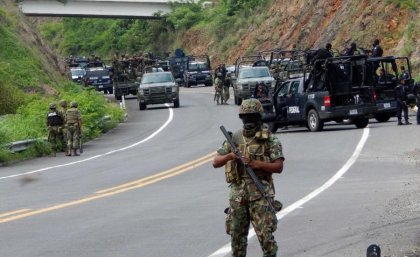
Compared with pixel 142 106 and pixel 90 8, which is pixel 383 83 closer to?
pixel 142 106

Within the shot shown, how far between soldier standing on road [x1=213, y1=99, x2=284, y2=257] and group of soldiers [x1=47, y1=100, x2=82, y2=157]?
21.3 metres

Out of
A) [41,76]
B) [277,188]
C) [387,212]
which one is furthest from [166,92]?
[387,212]

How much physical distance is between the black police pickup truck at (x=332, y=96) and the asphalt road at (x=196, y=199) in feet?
2.19

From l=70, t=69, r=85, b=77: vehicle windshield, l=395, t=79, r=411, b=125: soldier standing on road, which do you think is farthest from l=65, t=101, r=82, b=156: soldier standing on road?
l=70, t=69, r=85, b=77: vehicle windshield

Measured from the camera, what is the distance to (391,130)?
3088 cm

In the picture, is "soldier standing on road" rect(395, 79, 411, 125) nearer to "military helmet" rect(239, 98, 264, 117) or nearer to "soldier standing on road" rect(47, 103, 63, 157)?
"soldier standing on road" rect(47, 103, 63, 157)

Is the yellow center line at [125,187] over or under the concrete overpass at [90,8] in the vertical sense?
under

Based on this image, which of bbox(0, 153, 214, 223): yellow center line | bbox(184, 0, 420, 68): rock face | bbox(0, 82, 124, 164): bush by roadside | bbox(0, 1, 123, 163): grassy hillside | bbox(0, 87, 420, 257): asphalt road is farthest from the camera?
bbox(184, 0, 420, 68): rock face

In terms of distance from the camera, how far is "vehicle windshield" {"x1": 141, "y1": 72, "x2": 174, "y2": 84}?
52438mm

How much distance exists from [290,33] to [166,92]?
2302cm

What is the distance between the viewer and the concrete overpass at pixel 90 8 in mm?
84819

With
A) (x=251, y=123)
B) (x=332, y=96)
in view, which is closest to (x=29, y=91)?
(x=332, y=96)

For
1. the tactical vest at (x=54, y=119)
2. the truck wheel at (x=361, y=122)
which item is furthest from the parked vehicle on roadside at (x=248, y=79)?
the tactical vest at (x=54, y=119)

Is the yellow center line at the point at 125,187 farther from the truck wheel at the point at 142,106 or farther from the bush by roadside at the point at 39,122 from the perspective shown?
the truck wheel at the point at 142,106
